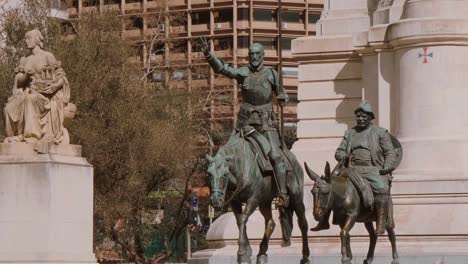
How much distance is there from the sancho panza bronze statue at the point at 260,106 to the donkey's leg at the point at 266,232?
290 mm

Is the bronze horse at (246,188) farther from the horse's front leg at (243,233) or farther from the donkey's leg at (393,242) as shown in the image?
the donkey's leg at (393,242)

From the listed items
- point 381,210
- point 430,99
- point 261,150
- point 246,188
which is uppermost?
point 430,99

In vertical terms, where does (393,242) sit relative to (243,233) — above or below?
below

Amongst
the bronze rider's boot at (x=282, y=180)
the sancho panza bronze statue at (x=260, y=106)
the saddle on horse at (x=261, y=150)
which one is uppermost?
the sancho panza bronze statue at (x=260, y=106)

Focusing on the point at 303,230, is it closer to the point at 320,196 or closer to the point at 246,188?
the point at 320,196

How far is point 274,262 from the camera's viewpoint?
30.1m

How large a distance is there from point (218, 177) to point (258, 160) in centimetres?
137

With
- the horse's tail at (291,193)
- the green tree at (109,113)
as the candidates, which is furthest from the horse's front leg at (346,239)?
the green tree at (109,113)

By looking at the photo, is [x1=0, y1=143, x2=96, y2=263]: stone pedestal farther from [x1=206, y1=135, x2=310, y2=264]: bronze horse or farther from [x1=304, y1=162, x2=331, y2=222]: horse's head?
[x1=304, y1=162, x2=331, y2=222]: horse's head

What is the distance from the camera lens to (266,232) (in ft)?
82.0

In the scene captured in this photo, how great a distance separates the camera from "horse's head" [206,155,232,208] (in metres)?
23.4

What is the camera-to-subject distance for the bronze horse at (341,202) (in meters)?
24.5

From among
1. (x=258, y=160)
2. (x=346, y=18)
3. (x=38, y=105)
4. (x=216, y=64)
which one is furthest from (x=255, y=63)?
(x=346, y=18)

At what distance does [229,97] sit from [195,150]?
1114 cm
